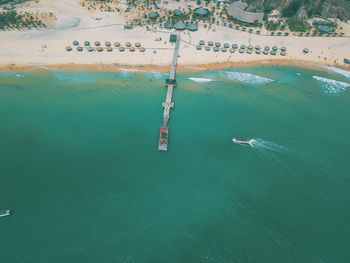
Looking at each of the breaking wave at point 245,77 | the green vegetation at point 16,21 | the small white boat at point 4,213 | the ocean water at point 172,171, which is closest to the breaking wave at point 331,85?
the ocean water at point 172,171

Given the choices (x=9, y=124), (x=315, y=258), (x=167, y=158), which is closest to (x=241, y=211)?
(x=315, y=258)

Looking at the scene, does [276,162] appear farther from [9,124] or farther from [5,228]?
[9,124]

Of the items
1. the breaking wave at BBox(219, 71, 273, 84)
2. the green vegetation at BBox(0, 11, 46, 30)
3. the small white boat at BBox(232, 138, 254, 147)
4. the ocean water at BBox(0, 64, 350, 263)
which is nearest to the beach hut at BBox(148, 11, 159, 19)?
the ocean water at BBox(0, 64, 350, 263)

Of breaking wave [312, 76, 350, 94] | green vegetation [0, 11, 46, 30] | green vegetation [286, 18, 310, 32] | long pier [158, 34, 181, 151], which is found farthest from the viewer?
green vegetation [286, 18, 310, 32]

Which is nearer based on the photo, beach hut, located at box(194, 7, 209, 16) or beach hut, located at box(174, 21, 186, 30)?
beach hut, located at box(174, 21, 186, 30)

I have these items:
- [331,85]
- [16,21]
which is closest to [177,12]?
[16,21]

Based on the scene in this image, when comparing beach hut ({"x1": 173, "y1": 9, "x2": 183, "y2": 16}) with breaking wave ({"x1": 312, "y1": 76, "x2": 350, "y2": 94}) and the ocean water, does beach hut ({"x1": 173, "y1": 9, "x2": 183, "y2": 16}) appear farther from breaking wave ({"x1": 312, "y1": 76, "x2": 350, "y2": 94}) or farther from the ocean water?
breaking wave ({"x1": 312, "y1": 76, "x2": 350, "y2": 94})

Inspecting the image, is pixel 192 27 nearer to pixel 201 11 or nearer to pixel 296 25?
pixel 201 11
